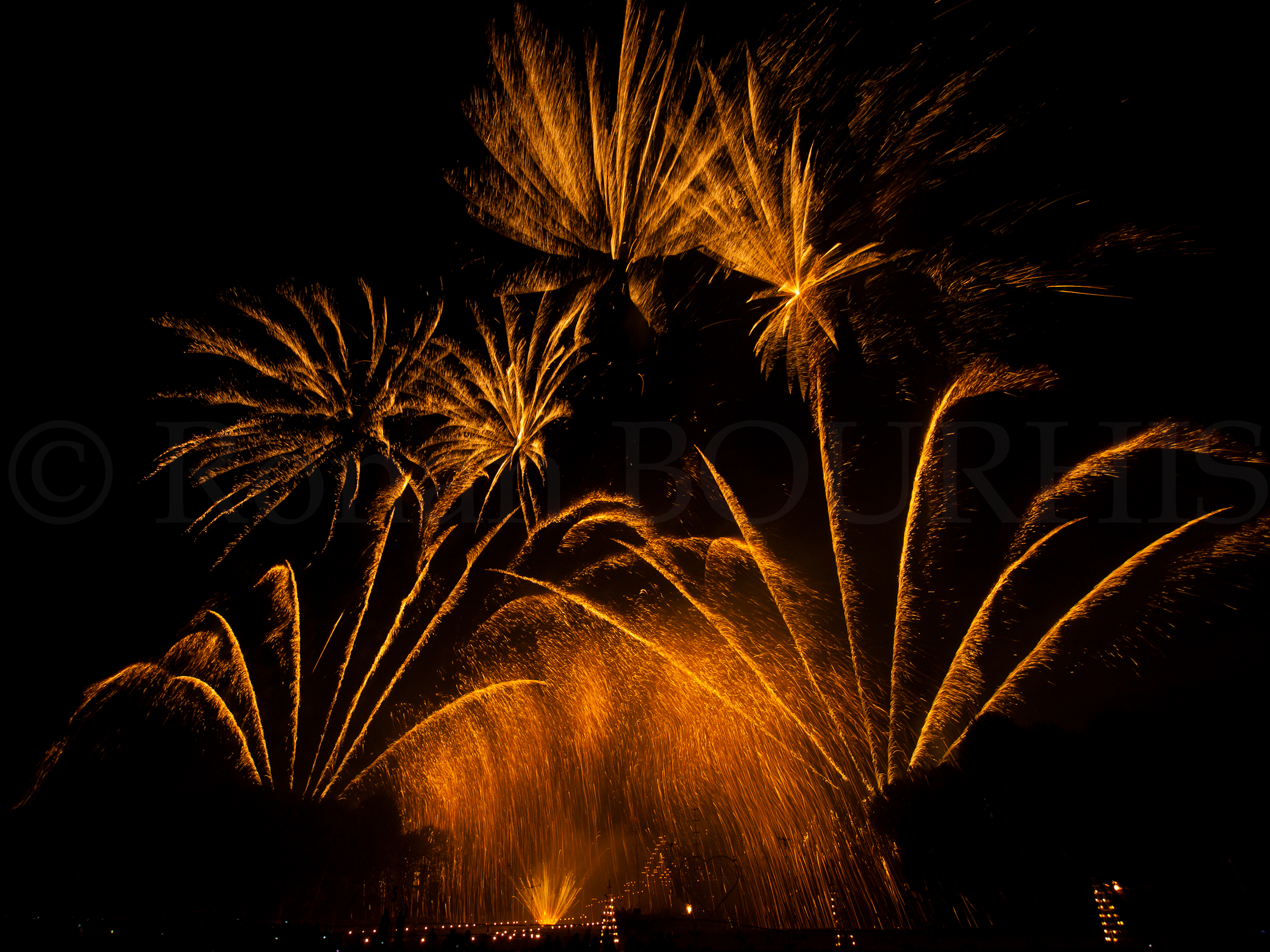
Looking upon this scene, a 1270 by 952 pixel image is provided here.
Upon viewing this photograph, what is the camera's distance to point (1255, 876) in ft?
47.7

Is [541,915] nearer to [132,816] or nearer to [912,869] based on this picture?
Answer: [132,816]

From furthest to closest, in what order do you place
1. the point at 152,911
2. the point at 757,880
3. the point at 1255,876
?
the point at 757,880, the point at 152,911, the point at 1255,876

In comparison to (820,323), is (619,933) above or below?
below

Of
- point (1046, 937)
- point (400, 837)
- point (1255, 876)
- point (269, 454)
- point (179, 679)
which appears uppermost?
point (269, 454)

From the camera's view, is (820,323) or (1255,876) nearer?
(820,323)

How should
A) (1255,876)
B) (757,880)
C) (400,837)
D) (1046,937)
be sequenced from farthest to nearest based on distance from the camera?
(757,880), (400,837), (1046,937), (1255,876)

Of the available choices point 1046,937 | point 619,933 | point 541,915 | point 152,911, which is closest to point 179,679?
point 152,911

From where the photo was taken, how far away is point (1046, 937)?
1558cm

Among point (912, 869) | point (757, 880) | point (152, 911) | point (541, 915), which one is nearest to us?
point (912, 869)

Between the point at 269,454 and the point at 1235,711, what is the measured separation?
2464 cm

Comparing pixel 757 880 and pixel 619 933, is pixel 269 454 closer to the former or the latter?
pixel 619 933

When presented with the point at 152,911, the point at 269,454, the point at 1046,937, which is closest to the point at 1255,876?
the point at 1046,937

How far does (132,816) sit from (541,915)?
28.7 meters

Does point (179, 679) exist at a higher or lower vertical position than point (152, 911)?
higher
